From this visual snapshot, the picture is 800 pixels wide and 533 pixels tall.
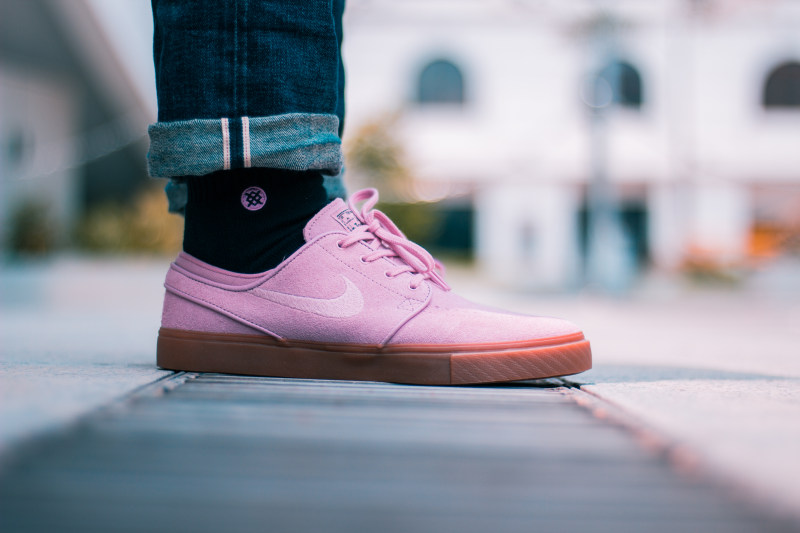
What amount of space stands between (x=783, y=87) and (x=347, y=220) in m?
13.6

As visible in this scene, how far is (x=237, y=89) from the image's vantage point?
104 cm

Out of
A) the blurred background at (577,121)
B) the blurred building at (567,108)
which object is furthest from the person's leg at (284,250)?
the blurred building at (567,108)

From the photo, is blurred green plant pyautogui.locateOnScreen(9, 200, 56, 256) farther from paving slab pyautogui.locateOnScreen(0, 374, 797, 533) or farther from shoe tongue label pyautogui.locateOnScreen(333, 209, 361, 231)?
paving slab pyautogui.locateOnScreen(0, 374, 797, 533)

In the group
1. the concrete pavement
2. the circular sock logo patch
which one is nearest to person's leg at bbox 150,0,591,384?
the circular sock logo patch

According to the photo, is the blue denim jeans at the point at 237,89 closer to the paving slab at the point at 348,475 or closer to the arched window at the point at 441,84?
the paving slab at the point at 348,475

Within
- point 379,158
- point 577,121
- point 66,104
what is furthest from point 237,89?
point 577,121

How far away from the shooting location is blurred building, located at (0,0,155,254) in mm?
6590

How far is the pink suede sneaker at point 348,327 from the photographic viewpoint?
1056mm

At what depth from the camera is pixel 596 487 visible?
0.58m

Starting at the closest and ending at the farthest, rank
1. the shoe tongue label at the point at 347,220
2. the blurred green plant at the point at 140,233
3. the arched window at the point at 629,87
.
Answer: the shoe tongue label at the point at 347,220, the blurred green plant at the point at 140,233, the arched window at the point at 629,87

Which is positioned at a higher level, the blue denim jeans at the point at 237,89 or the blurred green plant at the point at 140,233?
the blue denim jeans at the point at 237,89

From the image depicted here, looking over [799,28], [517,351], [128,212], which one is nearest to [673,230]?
[799,28]

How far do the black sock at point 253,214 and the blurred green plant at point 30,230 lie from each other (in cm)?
661

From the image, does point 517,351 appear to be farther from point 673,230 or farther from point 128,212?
point 673,230
